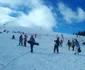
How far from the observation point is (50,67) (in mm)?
19203

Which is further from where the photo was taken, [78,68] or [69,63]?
[69,63]

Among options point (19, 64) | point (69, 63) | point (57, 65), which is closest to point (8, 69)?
point (19, 64)

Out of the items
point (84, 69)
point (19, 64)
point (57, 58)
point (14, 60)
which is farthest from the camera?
point (57, 58)

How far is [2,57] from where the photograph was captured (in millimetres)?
22188

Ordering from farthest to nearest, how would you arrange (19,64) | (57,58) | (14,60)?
(57,58), (14,60), (19,64)

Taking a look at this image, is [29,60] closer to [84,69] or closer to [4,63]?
[4,63]

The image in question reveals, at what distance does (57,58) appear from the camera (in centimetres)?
2272

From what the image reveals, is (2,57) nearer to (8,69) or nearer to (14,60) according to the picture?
(14,60)

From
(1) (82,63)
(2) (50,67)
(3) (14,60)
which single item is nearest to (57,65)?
(2) (50,67)

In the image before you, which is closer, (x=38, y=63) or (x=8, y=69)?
(x=8, y=69)

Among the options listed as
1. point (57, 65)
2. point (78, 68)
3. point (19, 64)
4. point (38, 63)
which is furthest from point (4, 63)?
point (78, 68)

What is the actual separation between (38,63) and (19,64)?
1784 mm

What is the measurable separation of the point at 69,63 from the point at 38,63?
2827 millimetres

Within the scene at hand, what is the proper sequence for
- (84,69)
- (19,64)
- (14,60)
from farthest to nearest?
(14,60) < (19,64) < (84,69)
